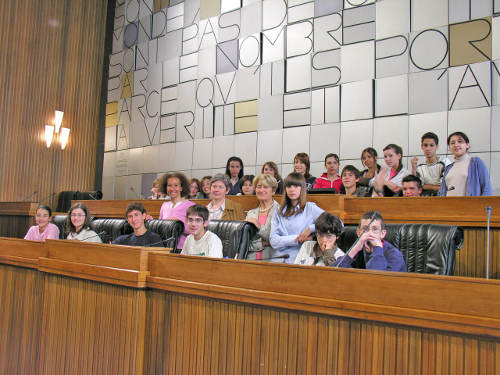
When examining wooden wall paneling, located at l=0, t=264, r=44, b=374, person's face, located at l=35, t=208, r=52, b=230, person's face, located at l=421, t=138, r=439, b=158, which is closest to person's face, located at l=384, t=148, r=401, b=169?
person's face, located at l=421, t=138, r=439, b=158

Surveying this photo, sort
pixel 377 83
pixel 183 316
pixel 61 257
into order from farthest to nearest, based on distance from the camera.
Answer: pixel 377 83 < pixel 61 257 < pixel 183 316

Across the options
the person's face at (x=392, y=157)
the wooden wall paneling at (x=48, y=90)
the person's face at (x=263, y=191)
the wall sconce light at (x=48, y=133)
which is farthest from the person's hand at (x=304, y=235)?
the wall sconce light at (x=48, y=133)

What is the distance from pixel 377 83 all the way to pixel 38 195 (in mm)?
3454

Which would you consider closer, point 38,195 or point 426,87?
point 426,87

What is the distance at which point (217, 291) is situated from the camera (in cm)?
118

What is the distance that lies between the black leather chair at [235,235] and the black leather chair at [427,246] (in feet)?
1.65

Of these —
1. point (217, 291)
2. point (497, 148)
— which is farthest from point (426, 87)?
point (217, 291)

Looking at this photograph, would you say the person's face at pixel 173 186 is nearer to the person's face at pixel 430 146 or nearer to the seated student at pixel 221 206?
the seated student at pixel 221 206

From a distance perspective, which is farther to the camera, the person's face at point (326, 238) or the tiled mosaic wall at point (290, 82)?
the tiled mosaic wall at point (290, 82)

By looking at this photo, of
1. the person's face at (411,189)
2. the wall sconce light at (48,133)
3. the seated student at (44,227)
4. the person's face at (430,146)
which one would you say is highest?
the wall sconce light at (48,133)

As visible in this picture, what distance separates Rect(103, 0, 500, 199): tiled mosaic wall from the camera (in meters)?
3.02

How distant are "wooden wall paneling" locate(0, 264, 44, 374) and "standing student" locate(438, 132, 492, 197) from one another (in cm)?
179

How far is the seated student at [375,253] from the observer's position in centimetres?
133

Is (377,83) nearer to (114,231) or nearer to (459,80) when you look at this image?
(459,80)
